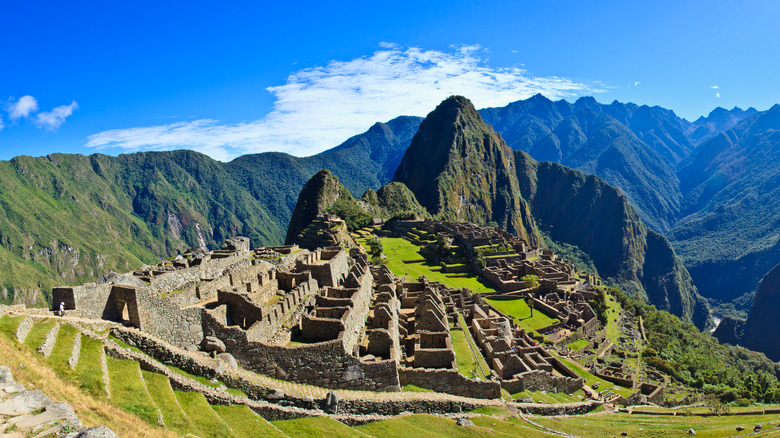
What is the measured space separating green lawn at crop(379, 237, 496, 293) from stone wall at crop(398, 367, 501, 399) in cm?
3615

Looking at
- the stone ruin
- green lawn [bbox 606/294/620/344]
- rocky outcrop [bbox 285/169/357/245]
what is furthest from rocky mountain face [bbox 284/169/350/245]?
the stone ruin

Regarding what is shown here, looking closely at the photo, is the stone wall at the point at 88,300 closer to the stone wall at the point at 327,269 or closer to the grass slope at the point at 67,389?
the grass slope at the point at 67,389

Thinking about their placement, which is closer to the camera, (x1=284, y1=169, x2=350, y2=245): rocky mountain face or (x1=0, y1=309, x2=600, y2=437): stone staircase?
(x1=0, y1=309, x2=600, y2=437): stone staircase

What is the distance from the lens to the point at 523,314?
56.8 meters

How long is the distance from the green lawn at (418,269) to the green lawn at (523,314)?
180 inches

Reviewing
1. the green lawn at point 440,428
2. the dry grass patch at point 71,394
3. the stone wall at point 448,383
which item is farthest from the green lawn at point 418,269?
the dry grass patch at point 71,394

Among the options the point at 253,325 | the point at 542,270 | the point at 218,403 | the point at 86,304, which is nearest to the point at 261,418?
the point at 218,403

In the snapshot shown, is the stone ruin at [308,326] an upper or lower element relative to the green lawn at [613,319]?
upper

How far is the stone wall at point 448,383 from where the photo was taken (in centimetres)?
2138

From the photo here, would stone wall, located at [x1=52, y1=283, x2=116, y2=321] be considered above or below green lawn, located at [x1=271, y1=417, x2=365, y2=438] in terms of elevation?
above

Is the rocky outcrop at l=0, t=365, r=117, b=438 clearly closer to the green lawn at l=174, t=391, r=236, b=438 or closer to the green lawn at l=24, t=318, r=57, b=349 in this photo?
the green lawn at l=24, t=318, r=57, b=349

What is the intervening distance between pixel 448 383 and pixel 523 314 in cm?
3796

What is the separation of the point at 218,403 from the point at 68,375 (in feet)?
15.4

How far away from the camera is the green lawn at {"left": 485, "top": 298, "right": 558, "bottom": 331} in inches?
2074
